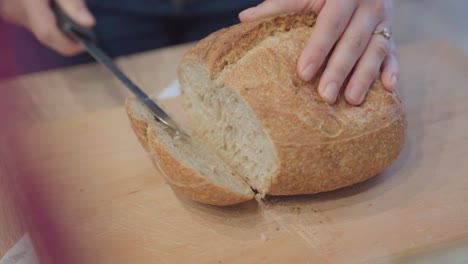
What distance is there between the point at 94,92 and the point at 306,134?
122 centimetres

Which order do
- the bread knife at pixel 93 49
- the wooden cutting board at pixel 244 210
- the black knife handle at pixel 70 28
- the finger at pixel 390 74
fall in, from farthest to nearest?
the black knife handle at pixel 70 28
the bread knife at pixel 93 49
the finger at pixel 390 74
the wooden cutting board at pixel 244 210

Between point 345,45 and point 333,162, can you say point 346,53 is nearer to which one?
point 345,45

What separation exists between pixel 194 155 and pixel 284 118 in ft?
1.01

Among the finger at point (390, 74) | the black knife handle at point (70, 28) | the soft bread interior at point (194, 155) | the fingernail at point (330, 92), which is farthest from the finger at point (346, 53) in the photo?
the black knife handle at point (70, 28)

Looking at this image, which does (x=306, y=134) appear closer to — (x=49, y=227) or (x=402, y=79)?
(x=49, y=227)

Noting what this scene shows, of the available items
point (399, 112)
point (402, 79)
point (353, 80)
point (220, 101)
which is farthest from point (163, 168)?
point (402, 79)

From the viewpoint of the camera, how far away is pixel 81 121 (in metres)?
1.94

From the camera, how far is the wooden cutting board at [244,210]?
4.42 ft

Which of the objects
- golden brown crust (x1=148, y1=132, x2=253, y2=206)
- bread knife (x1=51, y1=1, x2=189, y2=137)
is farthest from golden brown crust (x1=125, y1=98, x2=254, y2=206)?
bread knife (x1=51, y1=1, x2=189, y2=137)

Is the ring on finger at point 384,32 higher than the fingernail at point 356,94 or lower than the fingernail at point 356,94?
higher

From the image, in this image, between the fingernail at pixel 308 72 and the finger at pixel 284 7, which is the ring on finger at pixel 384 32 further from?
the fingernail at pixel 308 72

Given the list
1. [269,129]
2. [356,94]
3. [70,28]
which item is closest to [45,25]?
[70,28]

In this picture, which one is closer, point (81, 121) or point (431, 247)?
point (431, 247)

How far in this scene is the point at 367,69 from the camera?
1.54 meters
